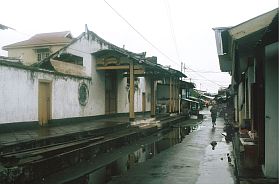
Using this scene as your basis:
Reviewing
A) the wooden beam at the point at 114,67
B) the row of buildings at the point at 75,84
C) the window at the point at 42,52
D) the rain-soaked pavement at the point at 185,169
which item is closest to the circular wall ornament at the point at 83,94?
the row of buildings at the point at 75,84

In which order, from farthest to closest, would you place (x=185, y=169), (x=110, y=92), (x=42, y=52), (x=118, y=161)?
1. (x=42, y=52)
2. (x=110, y=92)
3. (x=118, y=161)
4. (x=185, y=169)

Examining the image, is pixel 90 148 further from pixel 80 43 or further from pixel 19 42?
pixel 19 42

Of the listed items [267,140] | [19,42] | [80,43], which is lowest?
[267,140]

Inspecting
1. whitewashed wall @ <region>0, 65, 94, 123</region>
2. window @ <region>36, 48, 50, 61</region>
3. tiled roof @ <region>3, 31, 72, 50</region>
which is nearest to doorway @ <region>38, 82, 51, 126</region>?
whitewashed wall @ <region>0, 65, 94, 123</region>

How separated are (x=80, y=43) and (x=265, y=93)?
55.4 ft

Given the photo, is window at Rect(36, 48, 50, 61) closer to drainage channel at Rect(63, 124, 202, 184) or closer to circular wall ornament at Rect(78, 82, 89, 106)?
circular wall ornament at Rect(78, 82, 89, 106)

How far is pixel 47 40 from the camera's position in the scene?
3578 centimetres

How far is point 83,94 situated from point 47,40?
18.2 metres

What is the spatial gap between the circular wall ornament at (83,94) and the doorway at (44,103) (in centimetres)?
332

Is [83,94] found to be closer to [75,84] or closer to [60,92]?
[75,84]

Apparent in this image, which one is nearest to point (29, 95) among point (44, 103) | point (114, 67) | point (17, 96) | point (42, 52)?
point (17, 96)

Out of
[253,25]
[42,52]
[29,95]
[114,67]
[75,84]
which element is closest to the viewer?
[253,25]

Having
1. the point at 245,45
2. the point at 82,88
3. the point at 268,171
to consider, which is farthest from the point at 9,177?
the point at 82,88

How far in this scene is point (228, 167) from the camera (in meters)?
9.77
